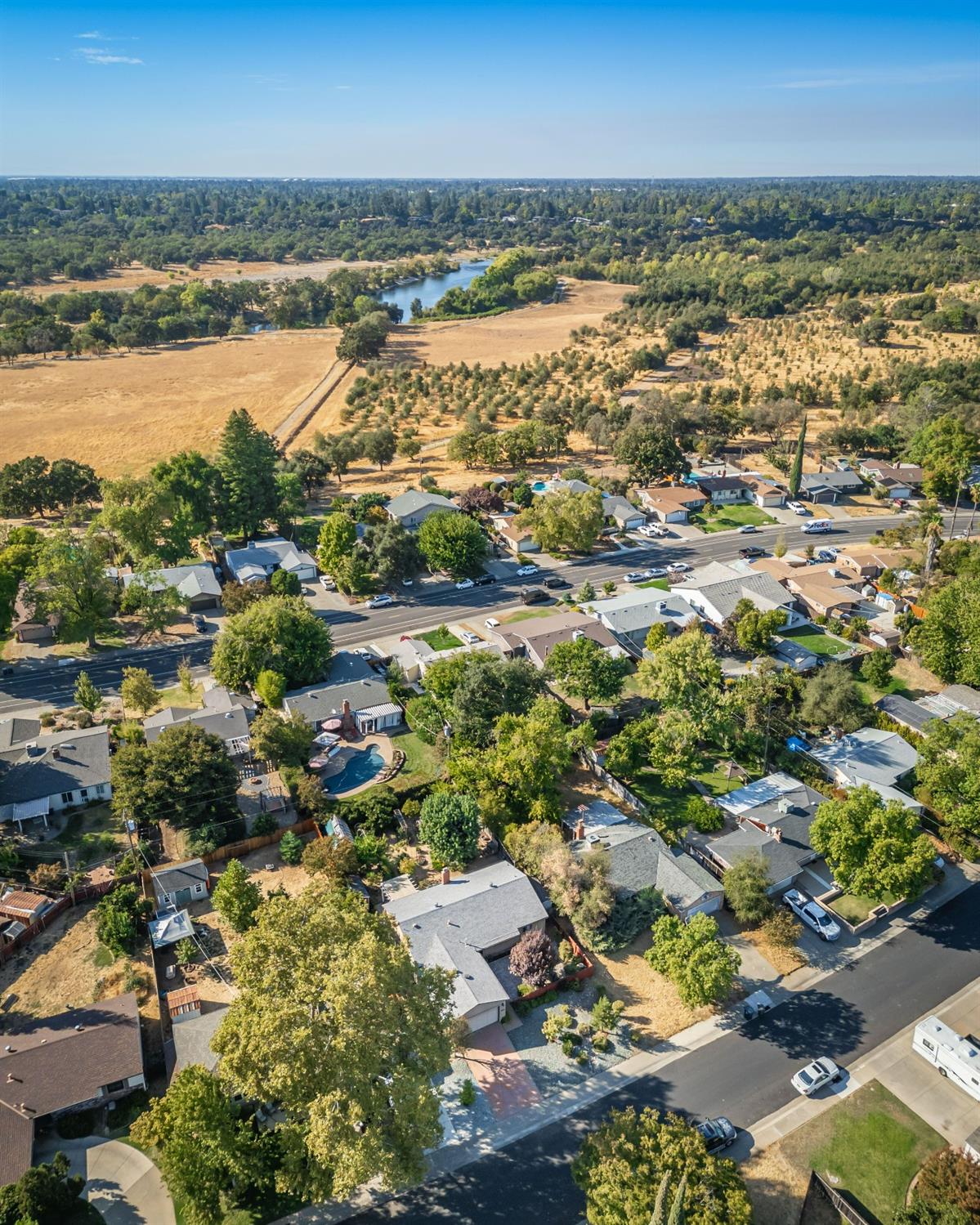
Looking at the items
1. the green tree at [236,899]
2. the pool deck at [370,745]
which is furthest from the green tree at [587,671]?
the green tree at [236,899]

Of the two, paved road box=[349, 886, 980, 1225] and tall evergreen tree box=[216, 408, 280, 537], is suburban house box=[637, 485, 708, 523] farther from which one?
paved road box=[349, 886, 980, 1225]

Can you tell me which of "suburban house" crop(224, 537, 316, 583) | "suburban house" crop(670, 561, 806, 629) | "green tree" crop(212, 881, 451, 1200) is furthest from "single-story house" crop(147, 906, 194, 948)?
"suburban house" crop(670, 561, 806, 629)

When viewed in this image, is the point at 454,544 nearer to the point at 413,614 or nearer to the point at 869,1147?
the point at 413,614

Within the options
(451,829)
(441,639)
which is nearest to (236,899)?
(451,829)

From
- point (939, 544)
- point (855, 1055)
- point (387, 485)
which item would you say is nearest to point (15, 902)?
point (855, 1055)

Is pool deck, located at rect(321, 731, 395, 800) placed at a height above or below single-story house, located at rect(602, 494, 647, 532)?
below

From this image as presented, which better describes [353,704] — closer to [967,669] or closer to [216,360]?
[967,669]

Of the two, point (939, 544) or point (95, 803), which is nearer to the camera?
point (95, 803)
